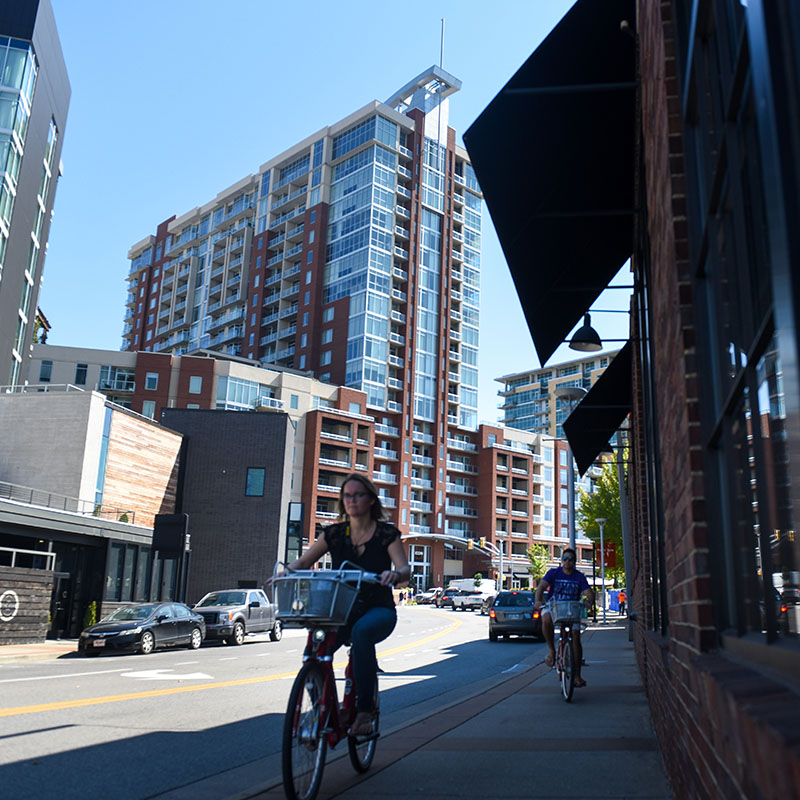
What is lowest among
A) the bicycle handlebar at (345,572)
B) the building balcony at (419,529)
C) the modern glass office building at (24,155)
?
the bicycle handlebar at (345,572)

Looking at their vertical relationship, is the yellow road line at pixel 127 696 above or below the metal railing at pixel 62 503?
below

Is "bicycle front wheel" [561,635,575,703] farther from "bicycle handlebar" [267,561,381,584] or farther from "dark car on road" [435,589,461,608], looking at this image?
"dark car on road" [435,589,461,608]

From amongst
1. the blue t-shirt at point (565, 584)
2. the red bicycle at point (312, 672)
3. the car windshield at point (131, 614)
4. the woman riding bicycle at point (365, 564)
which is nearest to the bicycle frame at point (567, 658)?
the blue t-shirt at point (565, 584)

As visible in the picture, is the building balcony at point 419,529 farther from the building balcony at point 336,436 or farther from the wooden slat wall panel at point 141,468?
the wooden slat wall panel at point 141,468

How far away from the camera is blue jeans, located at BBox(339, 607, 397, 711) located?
5145 millimetres

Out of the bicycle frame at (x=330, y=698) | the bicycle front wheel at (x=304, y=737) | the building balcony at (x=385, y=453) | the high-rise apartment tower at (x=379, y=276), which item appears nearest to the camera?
the bicycle front wheel at (x=304, y=737)

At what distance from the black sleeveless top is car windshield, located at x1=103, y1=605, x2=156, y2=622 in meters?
17.6

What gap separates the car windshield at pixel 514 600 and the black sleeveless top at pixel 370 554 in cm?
2272

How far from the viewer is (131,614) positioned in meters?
21.5

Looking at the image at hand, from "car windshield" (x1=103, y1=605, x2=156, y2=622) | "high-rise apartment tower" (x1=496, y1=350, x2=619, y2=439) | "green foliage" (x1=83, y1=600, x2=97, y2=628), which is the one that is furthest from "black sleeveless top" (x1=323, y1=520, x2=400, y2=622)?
"high-rise apartment tower" (x1=496, y1=350, x2=619, y2=439)

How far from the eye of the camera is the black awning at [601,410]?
458 inches

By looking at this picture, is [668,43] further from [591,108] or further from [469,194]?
[469,194]

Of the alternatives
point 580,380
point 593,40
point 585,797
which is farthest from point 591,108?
point 580,380

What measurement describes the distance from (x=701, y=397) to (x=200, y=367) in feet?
247
